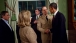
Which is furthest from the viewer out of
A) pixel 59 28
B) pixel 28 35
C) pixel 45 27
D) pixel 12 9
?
pixel 12 9

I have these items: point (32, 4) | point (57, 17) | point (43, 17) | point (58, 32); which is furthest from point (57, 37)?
point (32, 4)

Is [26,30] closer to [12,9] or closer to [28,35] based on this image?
[28,35]

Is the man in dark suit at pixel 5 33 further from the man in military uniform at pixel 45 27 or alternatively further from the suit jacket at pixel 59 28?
the suit jacket at pixel 59 28

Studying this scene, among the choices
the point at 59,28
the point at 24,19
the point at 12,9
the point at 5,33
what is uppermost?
the point at 12,9

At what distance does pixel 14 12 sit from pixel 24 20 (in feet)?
8.79

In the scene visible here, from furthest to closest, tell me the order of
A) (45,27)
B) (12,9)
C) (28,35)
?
(12,9), (45,27), (28,35)

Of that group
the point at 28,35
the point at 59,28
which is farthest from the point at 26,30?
the point at 59,28

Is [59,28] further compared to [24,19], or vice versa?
[59,28]

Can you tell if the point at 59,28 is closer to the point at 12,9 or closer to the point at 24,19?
the point at 24,19

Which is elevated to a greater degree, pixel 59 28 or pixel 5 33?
pixel 59 28

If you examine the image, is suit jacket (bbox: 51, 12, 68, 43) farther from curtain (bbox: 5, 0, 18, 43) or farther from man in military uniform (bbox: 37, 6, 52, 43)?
curtain (bbox: 5, 0, 18, 43)

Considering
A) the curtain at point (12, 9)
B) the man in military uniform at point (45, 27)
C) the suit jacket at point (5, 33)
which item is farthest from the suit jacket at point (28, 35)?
the curtain at point (12, 9)

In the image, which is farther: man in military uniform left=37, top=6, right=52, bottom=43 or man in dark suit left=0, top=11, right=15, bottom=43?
man in military uniform left=37, top=6, right=52, bottom=43

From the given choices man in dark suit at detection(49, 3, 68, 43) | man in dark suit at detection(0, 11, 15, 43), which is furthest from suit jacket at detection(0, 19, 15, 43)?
man in dark suit at detection(49, 3, 68, 43)
